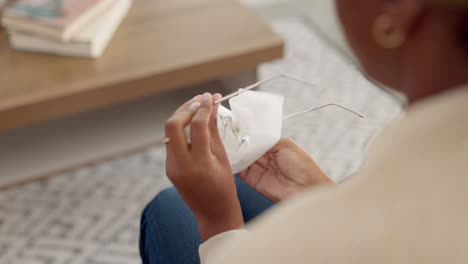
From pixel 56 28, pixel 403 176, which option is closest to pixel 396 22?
pixel 403 176

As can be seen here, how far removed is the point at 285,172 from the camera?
925 millimetres

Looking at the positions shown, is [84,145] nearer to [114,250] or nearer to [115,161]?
[115,161]

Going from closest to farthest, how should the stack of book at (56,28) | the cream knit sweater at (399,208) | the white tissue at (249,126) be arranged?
the cream knit sweater at (399,208) < the white tissue at (249,126) < the stack of book at (56,28)

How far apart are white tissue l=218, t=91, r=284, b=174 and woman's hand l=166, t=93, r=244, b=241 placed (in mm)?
112

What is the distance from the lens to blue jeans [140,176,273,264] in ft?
3.12

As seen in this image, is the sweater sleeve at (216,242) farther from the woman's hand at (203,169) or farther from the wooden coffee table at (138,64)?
the wooden coffee table at (138,64)

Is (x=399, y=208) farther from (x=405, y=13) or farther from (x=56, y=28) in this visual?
(x=56, y=28)

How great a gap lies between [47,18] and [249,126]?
94 cm

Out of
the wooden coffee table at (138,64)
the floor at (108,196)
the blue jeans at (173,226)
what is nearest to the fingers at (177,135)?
the blue jeans at (173,226)

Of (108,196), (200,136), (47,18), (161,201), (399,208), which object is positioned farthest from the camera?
(108,196)

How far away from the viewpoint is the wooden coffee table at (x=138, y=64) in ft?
4.71

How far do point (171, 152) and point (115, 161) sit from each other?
3.86 feet

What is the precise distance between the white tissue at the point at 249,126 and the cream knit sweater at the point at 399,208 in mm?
441

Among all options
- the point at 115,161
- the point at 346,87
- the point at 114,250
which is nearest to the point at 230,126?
the point at 114,250
